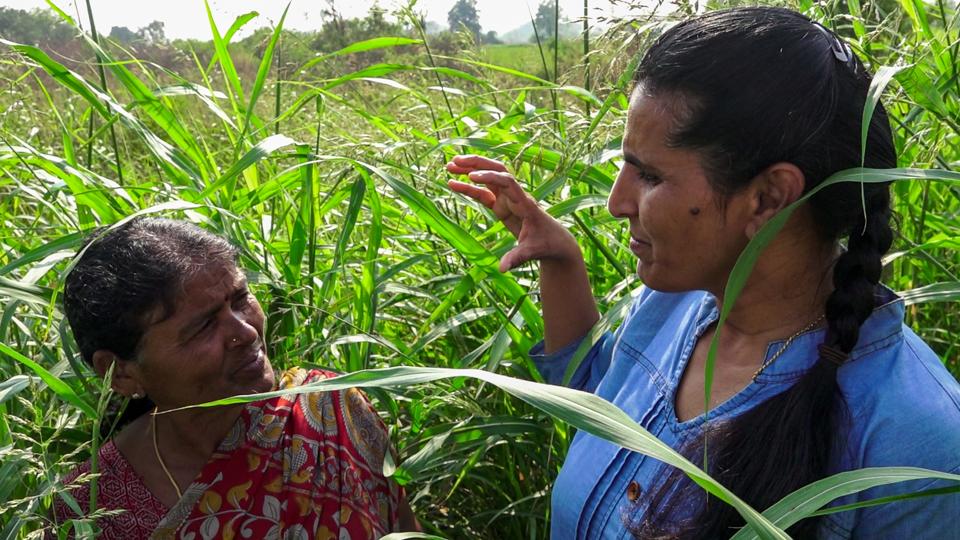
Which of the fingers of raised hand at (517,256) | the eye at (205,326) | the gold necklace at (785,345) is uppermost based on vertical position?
the fingers of raised hand at (517,256)

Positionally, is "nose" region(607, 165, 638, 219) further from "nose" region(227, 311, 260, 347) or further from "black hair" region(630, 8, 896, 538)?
"nose" region(227, 311, 260, 347)

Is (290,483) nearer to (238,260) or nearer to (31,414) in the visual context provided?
(238,260)

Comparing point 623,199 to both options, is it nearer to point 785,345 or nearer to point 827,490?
point 785,345

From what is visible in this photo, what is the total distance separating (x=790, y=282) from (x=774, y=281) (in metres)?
0.02

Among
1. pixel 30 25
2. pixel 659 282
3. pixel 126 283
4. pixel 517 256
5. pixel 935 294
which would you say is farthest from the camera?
pixel 30 25

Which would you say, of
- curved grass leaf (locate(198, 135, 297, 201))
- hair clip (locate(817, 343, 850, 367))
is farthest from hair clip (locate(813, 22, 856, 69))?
curved grass leaf (locate(198, 135, 297, 201))

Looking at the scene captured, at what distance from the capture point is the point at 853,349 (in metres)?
1.31

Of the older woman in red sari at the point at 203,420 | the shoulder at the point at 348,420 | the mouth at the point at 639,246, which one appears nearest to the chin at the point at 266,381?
the older woman in red sari at the point at 203,420

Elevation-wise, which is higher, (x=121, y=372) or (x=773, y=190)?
(x=773, y=190)

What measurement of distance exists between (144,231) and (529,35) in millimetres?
1354

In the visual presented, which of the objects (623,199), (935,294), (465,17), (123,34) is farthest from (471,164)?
(123,34)

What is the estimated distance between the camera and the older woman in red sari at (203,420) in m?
1.81

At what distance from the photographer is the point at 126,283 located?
5.92ft

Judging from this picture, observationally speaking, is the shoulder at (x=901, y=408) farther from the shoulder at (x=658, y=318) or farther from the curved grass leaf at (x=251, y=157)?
the curved grass leaf at (x=251, y=157)
